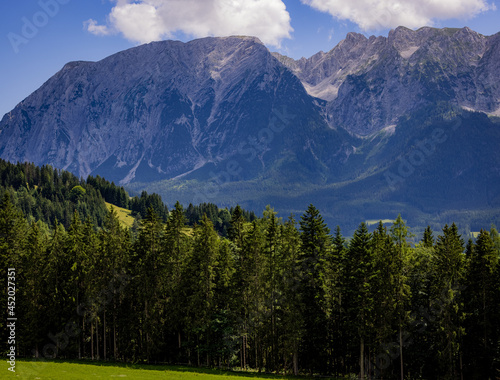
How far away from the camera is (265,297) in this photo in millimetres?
72250

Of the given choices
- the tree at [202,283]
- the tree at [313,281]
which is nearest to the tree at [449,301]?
the tree at [313,281]

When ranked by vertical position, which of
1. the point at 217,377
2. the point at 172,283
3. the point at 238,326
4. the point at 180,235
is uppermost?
the point at 180,235

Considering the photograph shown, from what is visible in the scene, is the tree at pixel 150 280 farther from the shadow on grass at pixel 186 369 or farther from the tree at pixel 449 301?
the tree at pixel 449 301

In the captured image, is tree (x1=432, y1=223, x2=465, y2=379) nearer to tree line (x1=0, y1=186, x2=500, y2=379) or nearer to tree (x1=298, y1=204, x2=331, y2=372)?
tree line (x1=0, y1=186, x2=500, y2=379)

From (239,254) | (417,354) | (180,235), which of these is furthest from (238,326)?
(417,354)

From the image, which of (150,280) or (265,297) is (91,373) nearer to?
(150,280)

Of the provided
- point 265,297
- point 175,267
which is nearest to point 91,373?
point 175,267

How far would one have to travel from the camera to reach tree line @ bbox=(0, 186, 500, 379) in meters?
66.2

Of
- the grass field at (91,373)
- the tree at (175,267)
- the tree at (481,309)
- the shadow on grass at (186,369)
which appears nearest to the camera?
the grass field at (91,373)

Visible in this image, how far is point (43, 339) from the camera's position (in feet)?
253

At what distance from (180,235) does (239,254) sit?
880cm

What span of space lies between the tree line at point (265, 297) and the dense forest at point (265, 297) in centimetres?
18

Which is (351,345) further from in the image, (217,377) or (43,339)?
(43,339)

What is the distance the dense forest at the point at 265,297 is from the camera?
217 ft
